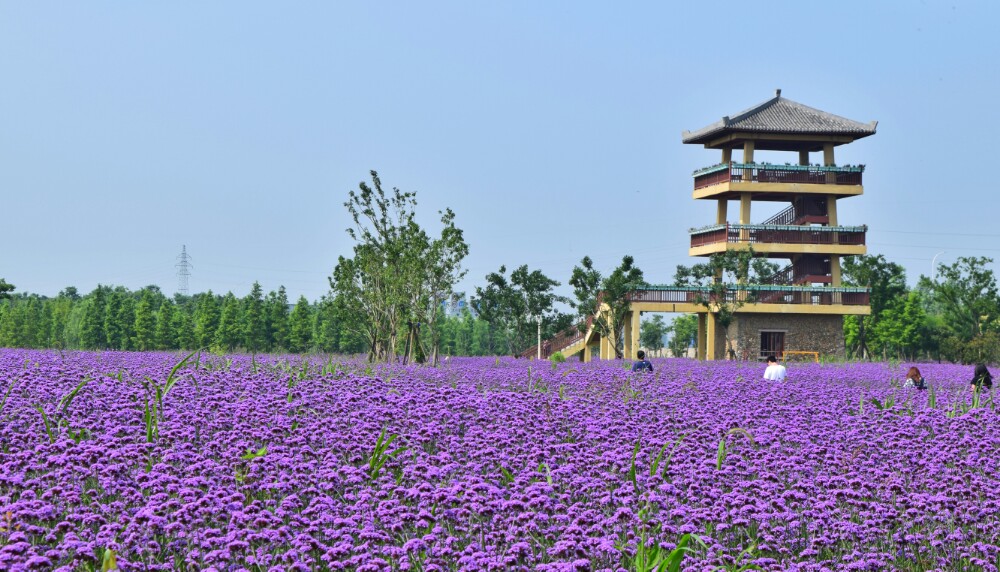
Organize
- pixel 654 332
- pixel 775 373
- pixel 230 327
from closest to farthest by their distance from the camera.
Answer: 1. pixel 775 373
2. pixel 230 327
3. pixel 654 332

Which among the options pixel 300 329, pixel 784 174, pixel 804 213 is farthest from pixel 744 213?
pixel 300 329

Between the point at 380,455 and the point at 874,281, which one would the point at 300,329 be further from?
the point at 380,455

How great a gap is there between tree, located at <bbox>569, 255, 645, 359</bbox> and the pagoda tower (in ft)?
19.8

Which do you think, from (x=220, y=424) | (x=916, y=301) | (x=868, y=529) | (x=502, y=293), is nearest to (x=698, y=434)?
(x=868, y=529)

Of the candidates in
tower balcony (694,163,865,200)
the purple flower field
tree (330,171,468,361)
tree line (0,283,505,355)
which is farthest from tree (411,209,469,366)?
tree line (0,283,505,355)

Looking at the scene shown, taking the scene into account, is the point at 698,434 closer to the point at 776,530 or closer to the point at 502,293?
the point at 776,530

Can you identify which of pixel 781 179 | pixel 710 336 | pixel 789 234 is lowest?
pixel 710 336

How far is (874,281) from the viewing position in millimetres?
60469

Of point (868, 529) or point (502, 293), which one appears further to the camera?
point (502, 293)

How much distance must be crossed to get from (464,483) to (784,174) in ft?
158

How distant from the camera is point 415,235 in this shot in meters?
28.0

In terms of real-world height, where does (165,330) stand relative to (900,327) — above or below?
below

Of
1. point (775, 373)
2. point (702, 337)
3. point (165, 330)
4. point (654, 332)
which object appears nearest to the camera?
point (775, 373)

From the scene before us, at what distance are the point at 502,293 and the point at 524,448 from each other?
4268 cm
